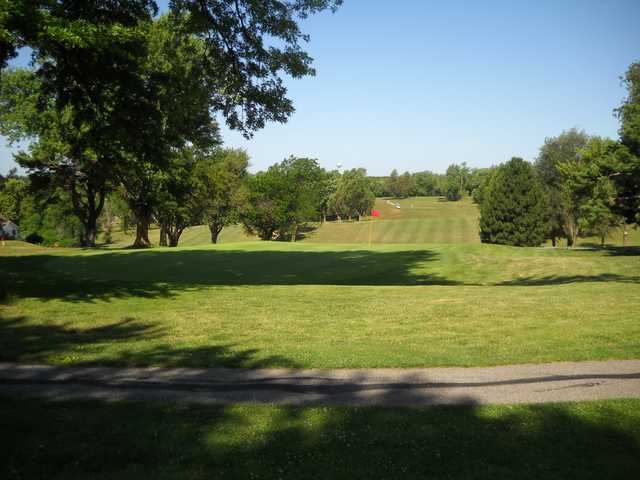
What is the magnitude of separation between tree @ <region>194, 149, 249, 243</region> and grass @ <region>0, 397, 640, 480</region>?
4355 centimetres

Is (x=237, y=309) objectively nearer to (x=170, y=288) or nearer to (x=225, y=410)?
(x=170, y=288)

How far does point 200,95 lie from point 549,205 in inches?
2683

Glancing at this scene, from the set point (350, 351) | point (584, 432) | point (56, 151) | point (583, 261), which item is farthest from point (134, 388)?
point (56, 151)

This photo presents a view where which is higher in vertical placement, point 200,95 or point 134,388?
point 200,95

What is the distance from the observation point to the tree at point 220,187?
5303 centimetres

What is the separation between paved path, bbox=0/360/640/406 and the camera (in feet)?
23.2

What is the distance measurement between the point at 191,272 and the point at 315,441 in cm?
2117

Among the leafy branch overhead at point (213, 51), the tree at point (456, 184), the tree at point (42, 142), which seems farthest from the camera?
the tree at point (456, 184)

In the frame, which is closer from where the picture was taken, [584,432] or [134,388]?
[584,432]

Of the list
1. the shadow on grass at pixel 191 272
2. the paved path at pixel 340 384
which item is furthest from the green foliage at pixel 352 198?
the paved path at pixel 340 384

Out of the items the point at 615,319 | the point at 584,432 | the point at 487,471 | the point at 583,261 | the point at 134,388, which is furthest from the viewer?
the point at 583,261

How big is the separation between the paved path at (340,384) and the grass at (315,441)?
40 centimetres

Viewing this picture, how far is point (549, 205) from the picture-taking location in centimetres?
7338

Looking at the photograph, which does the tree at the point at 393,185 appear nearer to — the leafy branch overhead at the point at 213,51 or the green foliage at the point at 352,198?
the green foliage at the point at 352,198
